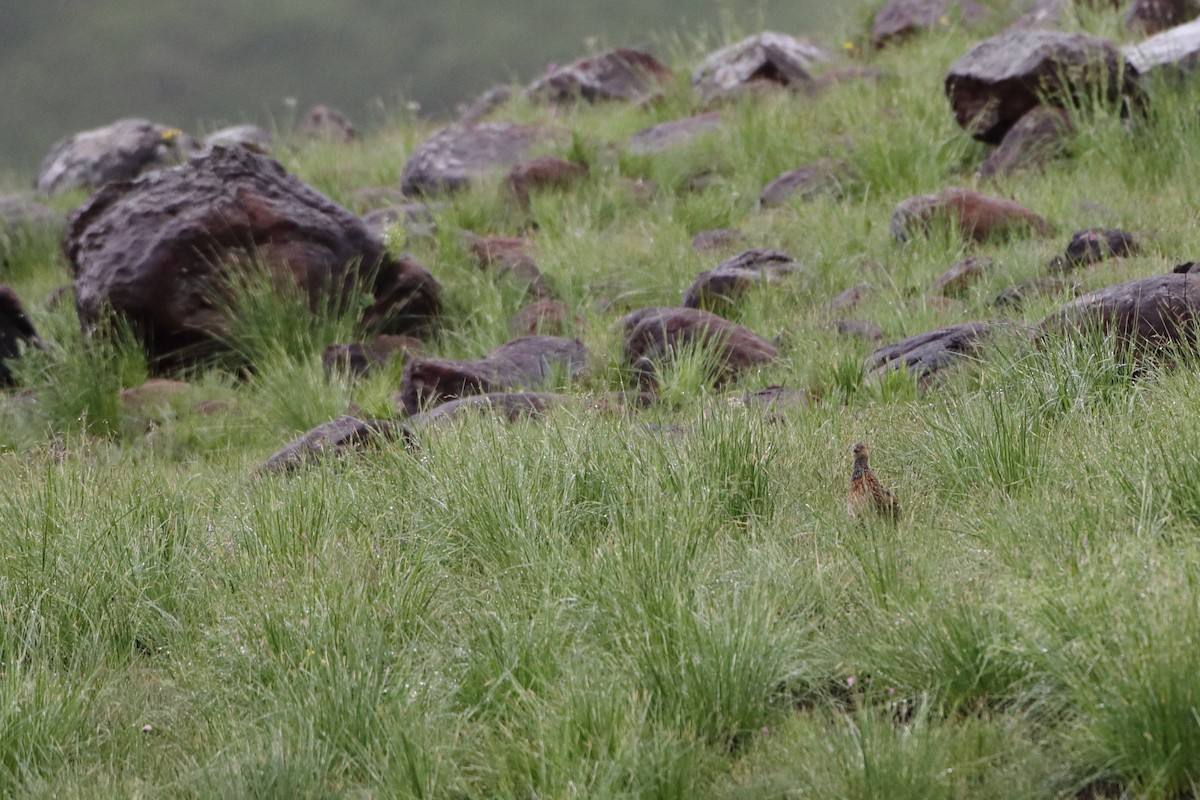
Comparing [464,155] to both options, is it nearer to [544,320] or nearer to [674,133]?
[674,133]

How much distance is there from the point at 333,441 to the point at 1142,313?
2.95 metres

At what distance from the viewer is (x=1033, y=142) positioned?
8648 millimetres

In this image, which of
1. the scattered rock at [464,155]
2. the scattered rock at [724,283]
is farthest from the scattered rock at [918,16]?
the scattered rock at [724,283]

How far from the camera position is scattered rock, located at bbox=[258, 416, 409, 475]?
503cm

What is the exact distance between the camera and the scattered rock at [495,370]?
6.11 meters

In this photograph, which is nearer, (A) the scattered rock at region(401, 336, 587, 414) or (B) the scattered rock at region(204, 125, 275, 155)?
(A) the scattered rock at region(401, 336, 587, 414)

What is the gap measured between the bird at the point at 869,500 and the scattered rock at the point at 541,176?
6.43 meters

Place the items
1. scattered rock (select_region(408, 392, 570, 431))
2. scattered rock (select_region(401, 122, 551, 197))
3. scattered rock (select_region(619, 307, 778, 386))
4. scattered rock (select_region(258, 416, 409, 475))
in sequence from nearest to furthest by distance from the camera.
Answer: scattered rock (select_region(258, 416, 409, 475)), scattered rock (select_region(408, 392, 570, 431)), scattered rock (select_region(619, 307, 778, 386)), scattered rock (select_region(401, 122, 551, 197))

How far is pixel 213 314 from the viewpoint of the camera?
25.3 ft

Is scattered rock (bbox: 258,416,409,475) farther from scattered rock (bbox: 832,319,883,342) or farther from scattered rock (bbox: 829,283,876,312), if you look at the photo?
scattered rock (bbox: 829,283,876,312)

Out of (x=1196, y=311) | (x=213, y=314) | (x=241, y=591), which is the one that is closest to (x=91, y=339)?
(x=213, y=314)

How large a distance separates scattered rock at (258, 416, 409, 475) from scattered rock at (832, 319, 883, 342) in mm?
2122

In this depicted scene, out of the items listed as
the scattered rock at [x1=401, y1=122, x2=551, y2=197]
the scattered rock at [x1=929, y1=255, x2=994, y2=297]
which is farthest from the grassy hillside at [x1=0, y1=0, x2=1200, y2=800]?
the scattered rock at [x1=401, y1=122, x2=551, y2=197]

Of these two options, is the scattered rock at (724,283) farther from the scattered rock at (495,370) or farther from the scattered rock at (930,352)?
the scattered rock at (930,352)
